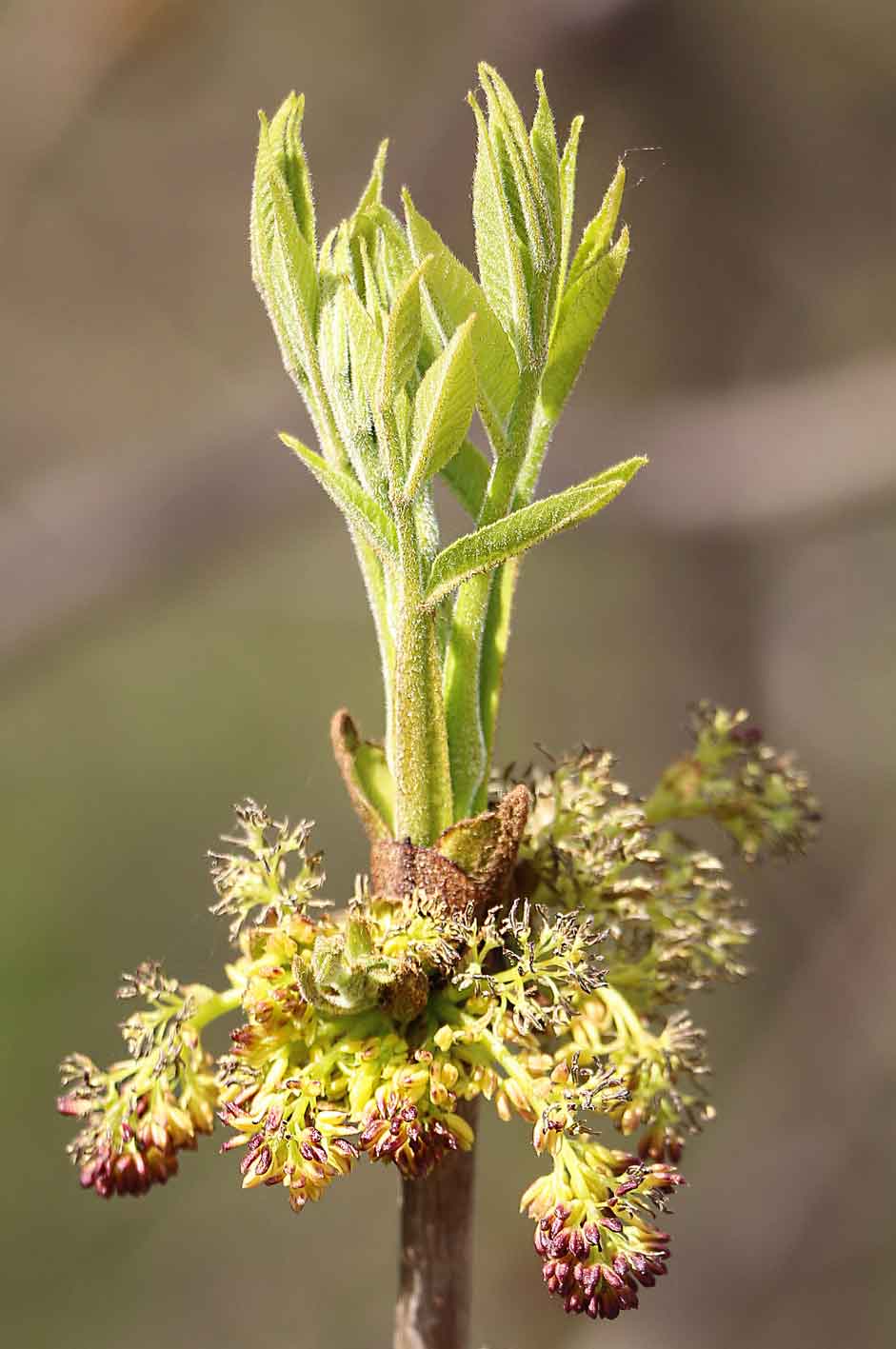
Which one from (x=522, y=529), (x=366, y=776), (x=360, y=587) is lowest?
(x=366, y=776)

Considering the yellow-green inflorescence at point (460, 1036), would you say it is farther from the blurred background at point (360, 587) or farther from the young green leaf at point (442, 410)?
the blurred background at point (360, 587)

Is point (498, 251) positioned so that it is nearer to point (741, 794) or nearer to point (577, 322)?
point (577, 322)

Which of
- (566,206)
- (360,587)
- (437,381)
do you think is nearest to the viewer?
(437,381)

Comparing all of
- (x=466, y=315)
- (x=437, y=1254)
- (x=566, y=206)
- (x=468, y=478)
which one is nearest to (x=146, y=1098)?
(x=437, y=1254)

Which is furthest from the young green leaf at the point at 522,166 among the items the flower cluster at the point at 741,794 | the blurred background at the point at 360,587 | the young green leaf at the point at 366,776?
the blurred background at the point at 360,587

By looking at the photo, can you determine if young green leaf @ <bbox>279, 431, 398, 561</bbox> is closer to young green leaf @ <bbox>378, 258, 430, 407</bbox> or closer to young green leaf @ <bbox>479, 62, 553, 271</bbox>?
young green leaf @ <bbox>378, 258, 430, 407</bbox>

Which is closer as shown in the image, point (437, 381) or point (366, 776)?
point (437, 381)

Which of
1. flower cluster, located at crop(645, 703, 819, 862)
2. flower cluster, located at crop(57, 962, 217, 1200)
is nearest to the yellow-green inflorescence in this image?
flower cluster, located at crop(57, 962, 217, 1200)
